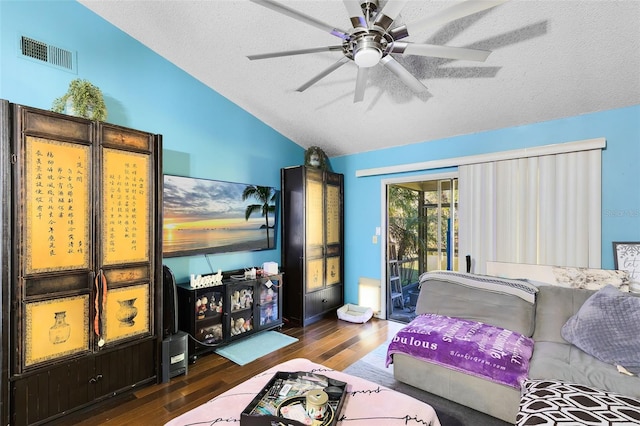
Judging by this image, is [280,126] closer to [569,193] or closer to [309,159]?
[309,159]

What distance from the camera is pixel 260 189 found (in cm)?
381

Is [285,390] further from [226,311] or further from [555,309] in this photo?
[555,309]

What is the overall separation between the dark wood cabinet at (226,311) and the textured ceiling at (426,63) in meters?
2.16

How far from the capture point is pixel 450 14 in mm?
1408

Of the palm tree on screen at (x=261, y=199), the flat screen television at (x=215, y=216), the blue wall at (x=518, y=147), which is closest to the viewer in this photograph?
the blue wall at (x=518, y=147)

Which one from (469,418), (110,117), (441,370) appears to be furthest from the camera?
(110,117)

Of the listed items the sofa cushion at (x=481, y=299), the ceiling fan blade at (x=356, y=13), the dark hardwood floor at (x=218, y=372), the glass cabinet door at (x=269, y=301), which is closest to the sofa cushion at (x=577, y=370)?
the sofa cushion at (x=481, y=299)

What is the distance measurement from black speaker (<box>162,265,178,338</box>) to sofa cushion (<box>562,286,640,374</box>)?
3.11 metres

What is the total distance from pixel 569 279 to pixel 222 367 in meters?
3.32

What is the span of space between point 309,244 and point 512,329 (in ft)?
7.58

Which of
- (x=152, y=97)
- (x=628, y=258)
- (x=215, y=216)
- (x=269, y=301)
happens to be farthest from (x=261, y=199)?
(x=628, y=258)

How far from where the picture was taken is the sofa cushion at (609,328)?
1.80 metres

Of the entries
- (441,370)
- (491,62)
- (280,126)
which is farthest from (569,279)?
(280,126)

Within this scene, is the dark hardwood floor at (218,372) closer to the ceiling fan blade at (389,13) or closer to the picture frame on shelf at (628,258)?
the picture frame on shelf at (628,258)
